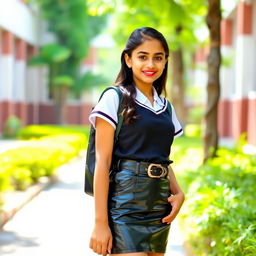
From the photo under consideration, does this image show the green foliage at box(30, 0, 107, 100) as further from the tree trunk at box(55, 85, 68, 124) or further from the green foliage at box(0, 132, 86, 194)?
the green foliage at box(0, 132, 86, 194)

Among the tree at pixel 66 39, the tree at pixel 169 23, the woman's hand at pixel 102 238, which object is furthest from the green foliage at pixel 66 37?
the woman's hand at pixel 102 238

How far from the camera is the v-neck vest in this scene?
273 cm

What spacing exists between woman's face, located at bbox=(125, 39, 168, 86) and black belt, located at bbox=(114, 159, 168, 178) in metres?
0.39

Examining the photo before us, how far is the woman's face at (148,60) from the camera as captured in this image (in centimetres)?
281

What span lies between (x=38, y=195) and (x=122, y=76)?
23.2 ft

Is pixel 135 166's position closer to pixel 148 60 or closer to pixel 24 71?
pixel 148 60

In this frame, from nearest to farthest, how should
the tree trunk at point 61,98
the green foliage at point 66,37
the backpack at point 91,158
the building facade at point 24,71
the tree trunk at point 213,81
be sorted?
the backpack at point 91,158 → the tree trunk at point 213,81 → the building facade at point 24,71 → the green foliage at point 66,37 → the tree trunk at point 61,98

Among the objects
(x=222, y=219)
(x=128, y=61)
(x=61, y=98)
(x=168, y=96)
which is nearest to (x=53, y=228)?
(x=222, y=219)

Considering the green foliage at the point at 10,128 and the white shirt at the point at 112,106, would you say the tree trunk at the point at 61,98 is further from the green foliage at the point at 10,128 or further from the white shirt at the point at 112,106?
the white shirt at the point at 112,106

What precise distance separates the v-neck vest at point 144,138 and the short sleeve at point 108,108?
0.07 m

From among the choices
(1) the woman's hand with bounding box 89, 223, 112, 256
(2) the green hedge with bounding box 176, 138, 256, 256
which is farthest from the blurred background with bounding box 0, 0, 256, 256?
(1) the woman's hand with bounding box 89, 223, 112, 256

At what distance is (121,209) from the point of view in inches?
107

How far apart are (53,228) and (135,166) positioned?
441 cm

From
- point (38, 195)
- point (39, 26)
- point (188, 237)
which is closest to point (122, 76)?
point (188, 237)
